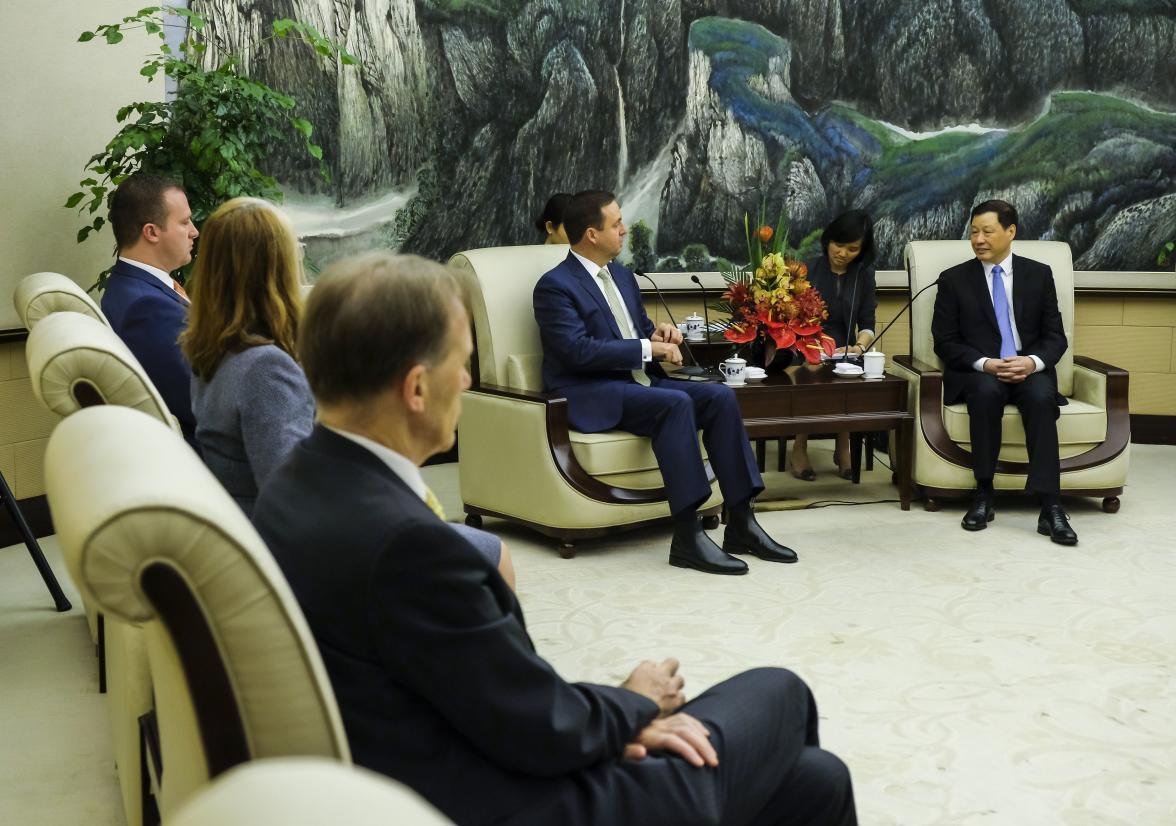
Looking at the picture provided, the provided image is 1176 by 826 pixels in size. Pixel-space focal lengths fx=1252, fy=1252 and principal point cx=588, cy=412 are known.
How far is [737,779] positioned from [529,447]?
3465 mm

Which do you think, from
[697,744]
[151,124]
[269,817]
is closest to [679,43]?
[151,124]

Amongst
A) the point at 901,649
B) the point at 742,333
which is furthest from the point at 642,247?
the point at 901,649

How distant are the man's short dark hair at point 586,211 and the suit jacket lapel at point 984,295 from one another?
1871mm

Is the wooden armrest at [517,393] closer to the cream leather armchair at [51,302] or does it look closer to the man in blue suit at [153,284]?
the man in blue suit at [153,284]

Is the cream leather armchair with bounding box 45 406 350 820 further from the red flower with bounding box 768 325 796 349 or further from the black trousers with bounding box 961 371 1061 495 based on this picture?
the black trousers with bounding box 961 371 1061 495

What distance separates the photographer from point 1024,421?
570 cm

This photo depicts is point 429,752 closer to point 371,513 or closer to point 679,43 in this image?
point 371,513

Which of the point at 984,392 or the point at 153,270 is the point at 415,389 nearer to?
the point at 153,270

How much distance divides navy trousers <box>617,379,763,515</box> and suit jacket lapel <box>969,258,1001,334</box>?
151cm

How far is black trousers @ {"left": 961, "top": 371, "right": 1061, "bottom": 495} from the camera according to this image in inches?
218

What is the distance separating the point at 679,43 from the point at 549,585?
4053mm

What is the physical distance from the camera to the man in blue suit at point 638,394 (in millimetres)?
5043

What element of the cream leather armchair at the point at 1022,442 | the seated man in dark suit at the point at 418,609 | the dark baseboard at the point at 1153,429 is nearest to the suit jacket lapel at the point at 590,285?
the cream leather armchair at the point at 1022,442

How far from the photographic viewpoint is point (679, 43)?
7539 mm
